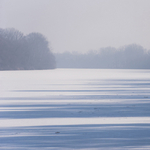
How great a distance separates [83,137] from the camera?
5.36 meters

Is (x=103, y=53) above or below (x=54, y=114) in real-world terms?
above

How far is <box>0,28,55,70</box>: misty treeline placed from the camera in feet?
277

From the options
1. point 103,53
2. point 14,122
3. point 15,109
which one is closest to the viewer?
point 14,122

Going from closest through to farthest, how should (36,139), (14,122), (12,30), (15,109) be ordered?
(36,139)
(14,122)
(15,109)
(12,30)

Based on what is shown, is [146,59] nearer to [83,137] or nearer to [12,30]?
[12,30]

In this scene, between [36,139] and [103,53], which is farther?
[103,53]

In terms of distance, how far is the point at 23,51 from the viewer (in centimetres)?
Answer: 9125

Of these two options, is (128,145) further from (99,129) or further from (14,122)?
(14,122)

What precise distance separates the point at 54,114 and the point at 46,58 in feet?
301

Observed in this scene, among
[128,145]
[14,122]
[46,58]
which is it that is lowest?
[128,145]

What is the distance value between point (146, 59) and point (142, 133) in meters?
125

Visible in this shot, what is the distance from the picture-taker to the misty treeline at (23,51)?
84312 millimetres

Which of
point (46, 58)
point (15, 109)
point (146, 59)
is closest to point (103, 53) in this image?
point (146, 59)

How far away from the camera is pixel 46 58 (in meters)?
99.6
